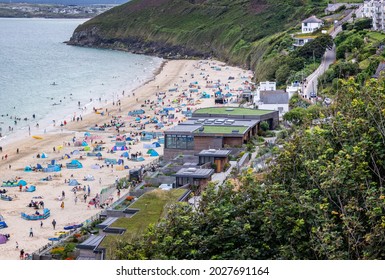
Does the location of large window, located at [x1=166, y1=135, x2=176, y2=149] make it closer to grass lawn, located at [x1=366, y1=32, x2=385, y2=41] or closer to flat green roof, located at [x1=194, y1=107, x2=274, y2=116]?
flat green roof, located at [x1=194, y1=107, x2=274, y2=116]

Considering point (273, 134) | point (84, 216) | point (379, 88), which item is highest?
point (379, 88)

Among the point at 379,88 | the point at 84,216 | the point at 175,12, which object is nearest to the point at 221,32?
the point at 175,12

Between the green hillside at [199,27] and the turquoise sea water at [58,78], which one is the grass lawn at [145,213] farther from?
the green hillside at [199,27]

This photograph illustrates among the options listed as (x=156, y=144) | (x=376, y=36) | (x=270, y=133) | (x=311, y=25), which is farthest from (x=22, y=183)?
(x=311, y=25)

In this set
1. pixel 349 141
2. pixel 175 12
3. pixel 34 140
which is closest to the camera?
pixel 349 141

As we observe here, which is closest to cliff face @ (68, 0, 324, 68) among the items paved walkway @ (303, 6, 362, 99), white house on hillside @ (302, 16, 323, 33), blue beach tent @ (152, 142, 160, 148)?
white house on hillside @ (302, 16, 323, 33)

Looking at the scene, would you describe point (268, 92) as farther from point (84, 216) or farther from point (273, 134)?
point (84, 216)

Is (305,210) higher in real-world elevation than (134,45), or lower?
lower

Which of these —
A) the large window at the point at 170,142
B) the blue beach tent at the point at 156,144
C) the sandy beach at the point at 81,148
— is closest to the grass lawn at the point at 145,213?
the sandy beach at the point at 81,148

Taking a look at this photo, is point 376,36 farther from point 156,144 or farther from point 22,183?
point 22,183
